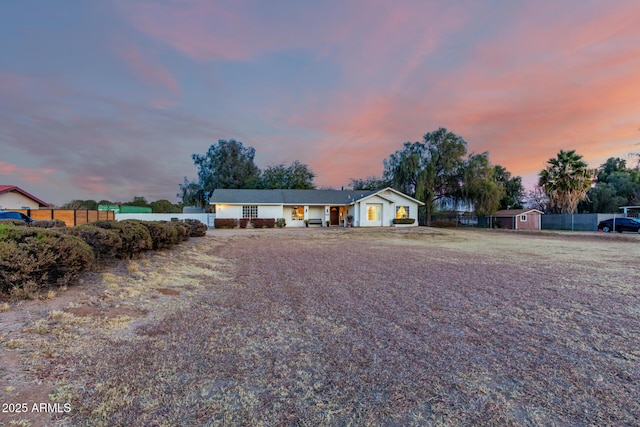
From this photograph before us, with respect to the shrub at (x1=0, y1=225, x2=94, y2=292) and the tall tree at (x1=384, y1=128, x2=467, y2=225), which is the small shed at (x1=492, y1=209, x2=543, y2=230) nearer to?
the tall tree at (x1=384, y1=128, x2=467, y2=225)

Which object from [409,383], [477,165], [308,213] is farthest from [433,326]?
[477,165]

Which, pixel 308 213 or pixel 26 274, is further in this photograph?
pixel 308 213

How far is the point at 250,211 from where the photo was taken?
1152 inches

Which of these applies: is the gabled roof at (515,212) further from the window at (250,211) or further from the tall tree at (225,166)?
the tall tree at (225,166)

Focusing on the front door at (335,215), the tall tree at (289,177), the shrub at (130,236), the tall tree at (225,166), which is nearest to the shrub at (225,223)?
the front door at (335,215)

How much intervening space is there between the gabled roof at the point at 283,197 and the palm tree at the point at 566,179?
15.7 m

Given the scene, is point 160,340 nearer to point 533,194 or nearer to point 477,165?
point 477,165

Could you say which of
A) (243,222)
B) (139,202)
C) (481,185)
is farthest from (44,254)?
(139,202)

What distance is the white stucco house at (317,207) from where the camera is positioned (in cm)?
2888

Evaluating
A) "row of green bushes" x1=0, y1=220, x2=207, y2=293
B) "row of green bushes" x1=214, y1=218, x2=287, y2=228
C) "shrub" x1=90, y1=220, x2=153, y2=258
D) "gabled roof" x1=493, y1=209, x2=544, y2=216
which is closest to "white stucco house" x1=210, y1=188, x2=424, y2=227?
"row of green bushes" x1=214, y1=218, x2=287, y2=228

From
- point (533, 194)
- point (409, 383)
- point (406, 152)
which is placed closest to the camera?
point (409, 383)

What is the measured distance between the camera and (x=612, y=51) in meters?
12.2

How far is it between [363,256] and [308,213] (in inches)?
822

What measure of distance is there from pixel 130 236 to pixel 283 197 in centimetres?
2414
